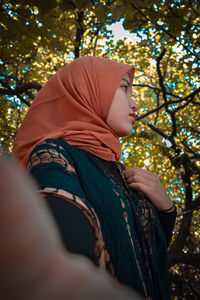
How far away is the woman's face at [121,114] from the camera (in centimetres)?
153

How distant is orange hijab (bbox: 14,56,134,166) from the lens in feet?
4.44

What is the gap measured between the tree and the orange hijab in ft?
3.04

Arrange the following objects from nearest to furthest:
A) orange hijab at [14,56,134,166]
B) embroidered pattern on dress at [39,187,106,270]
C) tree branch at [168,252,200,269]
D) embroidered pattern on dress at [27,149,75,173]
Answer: embroidered pattern on dress at [39,187,106,270] → embroidered pattern on dress at [27,149,75,173] → orange hijab at [14,56,134,166] → tree branch at [168,252,200,269]

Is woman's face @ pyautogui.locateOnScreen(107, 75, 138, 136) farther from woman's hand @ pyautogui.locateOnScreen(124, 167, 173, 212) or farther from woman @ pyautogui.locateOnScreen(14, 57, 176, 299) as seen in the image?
woman's hand @ pyautogui.locateOnScreen(124, 167, 173, 212)

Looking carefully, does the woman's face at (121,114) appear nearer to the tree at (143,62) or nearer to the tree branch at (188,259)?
the tree at (143,62)

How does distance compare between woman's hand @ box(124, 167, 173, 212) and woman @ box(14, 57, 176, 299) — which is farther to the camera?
woman's hand @ box(124, 167, 173, 212)

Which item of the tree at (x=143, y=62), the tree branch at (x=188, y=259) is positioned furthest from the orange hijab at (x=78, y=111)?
the tree branch at (x=188, y=259)

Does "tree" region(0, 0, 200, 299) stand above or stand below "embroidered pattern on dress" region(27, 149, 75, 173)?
above

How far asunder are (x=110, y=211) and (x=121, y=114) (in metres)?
0.64

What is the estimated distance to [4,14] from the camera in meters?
2.23

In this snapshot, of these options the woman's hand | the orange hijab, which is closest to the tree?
the orange hijab

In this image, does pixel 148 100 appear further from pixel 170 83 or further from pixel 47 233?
pixel 47 233

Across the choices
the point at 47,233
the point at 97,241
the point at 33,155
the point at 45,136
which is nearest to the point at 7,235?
the point at 47,233

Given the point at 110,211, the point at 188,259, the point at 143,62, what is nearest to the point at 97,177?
the point at 110,211
